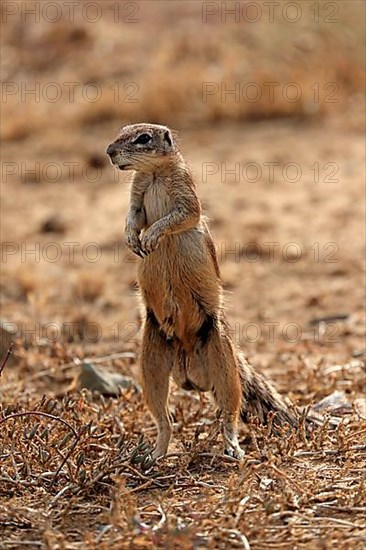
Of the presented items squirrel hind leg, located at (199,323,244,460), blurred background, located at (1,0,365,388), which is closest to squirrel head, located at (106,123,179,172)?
squirrel hind leg, located at (199,323,244,460)

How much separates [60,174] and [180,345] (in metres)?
8.08

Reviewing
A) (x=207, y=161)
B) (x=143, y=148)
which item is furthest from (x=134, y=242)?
(x=207, y=161)

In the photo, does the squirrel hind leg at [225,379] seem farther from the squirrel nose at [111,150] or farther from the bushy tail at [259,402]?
the squirrel nose at [111,150]

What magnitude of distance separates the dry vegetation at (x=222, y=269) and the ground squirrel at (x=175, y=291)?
27 centimetres

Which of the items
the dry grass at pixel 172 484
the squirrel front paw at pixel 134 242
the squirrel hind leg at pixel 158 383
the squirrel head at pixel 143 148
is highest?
the squirrel head at pixel 143 148

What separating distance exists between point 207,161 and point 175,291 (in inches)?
318

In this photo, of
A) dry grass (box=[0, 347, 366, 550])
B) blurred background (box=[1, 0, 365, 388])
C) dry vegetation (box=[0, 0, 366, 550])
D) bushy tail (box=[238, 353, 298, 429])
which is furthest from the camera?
blurred background (box=[1, 0, 365, 388])

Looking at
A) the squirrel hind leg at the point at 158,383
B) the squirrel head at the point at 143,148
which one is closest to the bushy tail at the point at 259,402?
the squirrel hind leg at the point at 158,383

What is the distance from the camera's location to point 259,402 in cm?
613

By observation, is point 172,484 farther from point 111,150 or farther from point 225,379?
point 111,150

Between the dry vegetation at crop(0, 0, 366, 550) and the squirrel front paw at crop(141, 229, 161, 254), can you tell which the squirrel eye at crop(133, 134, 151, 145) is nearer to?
the squirrel front paw at crop(141, 229, 161, 254)

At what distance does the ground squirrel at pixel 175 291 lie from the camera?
5840 mm

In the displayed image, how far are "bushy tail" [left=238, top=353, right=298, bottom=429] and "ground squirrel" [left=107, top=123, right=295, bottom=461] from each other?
10 cm

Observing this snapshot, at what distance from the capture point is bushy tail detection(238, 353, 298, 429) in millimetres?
6086
